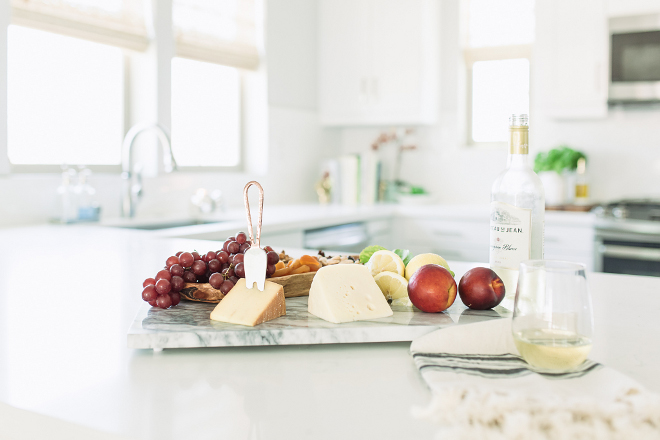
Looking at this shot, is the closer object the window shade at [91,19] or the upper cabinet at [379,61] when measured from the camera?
the window shade at [91,19]

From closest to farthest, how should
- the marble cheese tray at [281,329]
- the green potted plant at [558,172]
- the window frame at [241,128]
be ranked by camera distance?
the marble cheese tray at [281,329], the green potted plant at [558,172], the window frame at [241,128]

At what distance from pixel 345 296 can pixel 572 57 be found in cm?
289

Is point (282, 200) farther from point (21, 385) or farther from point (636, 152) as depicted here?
point (21, 385)

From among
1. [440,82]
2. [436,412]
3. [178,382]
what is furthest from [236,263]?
[440,82]

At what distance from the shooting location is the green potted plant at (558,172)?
3359 millimetres

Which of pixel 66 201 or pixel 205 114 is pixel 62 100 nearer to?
pixel 66 201

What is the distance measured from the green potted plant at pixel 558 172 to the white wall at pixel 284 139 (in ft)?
4.94

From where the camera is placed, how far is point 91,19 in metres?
2.63

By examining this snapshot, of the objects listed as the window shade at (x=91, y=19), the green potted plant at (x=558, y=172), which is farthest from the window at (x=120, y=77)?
the green potted plant at (x=558, y=172)

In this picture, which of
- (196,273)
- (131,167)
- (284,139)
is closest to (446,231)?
(284,139)

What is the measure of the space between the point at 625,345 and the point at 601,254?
2.26 m

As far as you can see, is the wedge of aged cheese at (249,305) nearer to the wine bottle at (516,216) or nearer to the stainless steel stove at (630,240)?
the wine bottle at (516,216)

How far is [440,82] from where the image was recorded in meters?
4.00

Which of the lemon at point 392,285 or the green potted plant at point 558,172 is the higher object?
the green potted plant at point 558,172
